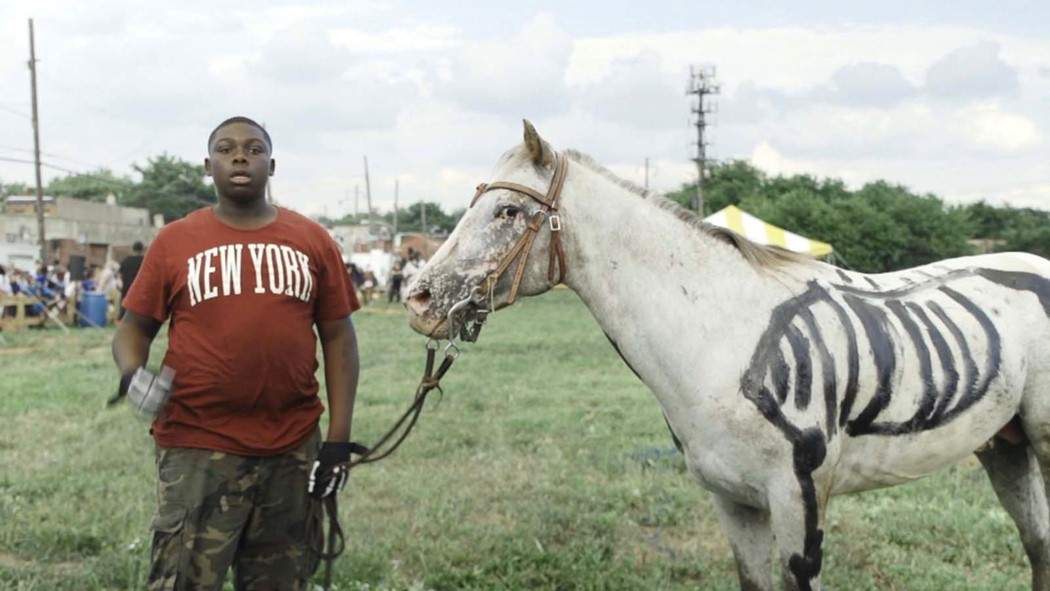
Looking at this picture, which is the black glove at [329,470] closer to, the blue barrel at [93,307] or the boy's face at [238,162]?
the boy's face at [238,162]

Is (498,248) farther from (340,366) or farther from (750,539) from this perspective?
(750,539)

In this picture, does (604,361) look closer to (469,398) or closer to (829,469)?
(469,398)

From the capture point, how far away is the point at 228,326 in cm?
296

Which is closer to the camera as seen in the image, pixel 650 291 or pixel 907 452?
pixel 650 291

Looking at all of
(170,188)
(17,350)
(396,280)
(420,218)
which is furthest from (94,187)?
(17,350)

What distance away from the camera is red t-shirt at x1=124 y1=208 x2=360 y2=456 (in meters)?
2.96

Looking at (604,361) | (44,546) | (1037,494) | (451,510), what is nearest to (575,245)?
(1037,494)

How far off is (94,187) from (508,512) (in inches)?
2795

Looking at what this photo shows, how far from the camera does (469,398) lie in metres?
10.5

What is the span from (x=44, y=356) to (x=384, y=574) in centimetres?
1232

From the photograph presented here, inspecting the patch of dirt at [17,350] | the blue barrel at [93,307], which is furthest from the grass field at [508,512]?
the blue barrel at [93,307]

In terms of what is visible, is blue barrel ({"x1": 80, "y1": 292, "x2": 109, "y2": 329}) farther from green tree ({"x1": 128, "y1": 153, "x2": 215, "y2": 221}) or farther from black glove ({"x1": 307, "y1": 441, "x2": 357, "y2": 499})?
green tree ({"x1": 128, "y1": 153, "x2": 215, "y2": 221})

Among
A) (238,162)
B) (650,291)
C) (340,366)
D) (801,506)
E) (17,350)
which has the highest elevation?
(238,162)

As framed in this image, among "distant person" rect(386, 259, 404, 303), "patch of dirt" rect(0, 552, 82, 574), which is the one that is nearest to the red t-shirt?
"patch of dirt" rect(0, 552, 82, 574)
